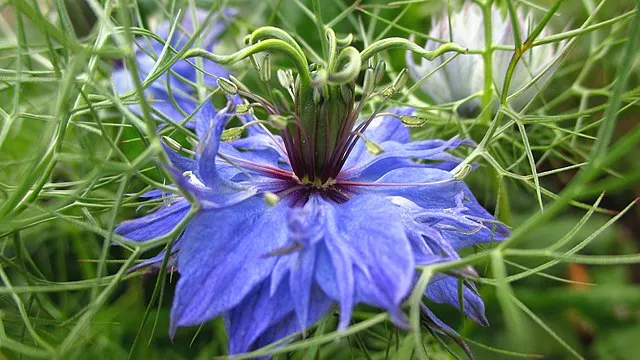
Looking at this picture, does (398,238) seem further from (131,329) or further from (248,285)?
(131,329)

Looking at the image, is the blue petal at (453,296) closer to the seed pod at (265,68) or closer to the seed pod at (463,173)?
the seed pod at (463,173)

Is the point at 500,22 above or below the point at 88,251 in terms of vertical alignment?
above

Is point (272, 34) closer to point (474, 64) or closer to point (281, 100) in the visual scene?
point (281, 100)

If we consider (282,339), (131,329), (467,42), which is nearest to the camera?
(282,339)

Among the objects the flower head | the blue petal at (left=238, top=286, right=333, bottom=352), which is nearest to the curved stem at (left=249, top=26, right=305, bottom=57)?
the flower head

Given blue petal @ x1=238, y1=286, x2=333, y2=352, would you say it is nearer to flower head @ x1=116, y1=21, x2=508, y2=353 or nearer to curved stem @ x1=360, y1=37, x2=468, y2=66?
flower head @ x1=116, y1=21, x2=508, y2=353

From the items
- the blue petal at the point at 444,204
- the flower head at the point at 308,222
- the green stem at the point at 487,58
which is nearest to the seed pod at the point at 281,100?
the flower head at the point at 308,222

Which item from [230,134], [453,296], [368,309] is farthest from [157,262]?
[368,309]

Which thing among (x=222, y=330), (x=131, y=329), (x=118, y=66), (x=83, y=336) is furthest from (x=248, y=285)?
(x=118, y=66)
